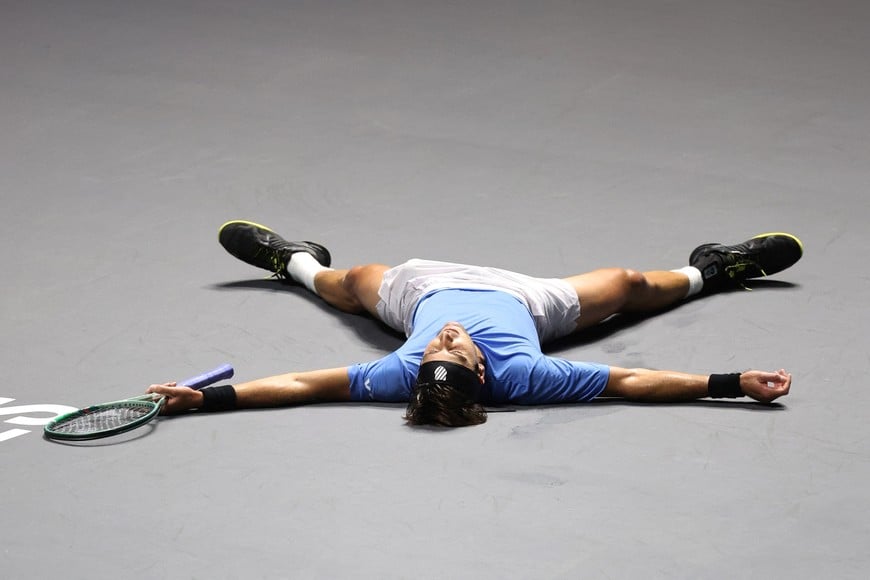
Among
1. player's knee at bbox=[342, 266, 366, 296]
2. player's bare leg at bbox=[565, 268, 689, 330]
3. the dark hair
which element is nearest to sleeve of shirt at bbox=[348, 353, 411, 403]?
the dark hair

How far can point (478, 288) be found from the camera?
623 centimetres

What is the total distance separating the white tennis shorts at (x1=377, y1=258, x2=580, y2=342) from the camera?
20.5 ft

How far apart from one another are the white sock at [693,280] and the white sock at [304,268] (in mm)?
1783

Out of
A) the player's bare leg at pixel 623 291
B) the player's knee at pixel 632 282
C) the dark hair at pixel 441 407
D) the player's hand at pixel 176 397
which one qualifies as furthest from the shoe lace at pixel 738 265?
the player's hand at pixel 176 397

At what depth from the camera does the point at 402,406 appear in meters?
5.70

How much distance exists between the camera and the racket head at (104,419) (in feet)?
17.5

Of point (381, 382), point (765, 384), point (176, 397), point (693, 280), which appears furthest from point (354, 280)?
point (765, 384)

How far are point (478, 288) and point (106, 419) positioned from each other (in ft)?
5.70

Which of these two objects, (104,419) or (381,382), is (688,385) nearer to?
(381,382)

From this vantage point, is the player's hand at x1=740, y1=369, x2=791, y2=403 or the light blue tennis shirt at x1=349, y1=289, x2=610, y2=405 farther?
the light blue tennis shirt at x1=349, y1=289, x2=610, y2=405

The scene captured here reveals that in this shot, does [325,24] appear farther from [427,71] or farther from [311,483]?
[311,483]

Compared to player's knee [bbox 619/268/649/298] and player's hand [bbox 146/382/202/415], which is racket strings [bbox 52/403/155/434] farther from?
player's knee [bbox 619/268/649/298]

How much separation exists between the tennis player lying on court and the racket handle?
10cm

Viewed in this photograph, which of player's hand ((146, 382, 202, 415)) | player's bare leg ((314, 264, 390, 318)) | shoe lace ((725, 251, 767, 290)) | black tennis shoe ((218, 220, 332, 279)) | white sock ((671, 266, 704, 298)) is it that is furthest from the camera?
black tennis shoe ((218, 220, 332, 279))
